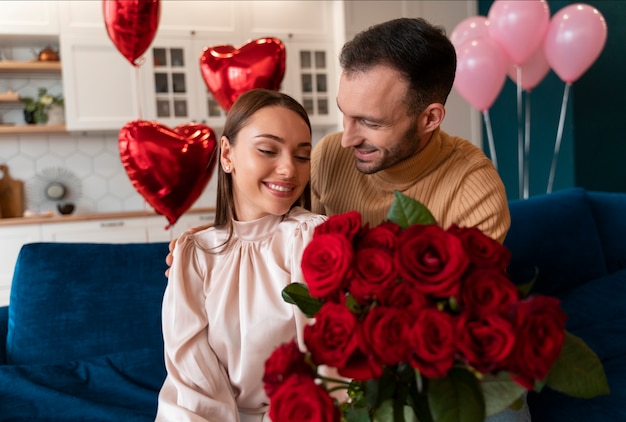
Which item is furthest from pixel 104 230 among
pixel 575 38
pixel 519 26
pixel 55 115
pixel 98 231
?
pixel 575 38

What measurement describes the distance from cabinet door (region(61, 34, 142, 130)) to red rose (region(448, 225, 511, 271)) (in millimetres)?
3893

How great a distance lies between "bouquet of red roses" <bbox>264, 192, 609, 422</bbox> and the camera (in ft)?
1.85

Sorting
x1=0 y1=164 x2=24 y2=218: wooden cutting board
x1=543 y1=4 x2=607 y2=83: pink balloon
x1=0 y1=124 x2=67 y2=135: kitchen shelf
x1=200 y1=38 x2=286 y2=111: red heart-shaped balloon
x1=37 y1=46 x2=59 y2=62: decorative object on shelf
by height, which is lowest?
x1=0 y1=164 x2=24 y2=218: wooden cutting board

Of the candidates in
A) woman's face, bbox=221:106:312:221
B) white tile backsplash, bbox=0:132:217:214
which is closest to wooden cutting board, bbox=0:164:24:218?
white tile backsplash, bbox=0:132:217:214

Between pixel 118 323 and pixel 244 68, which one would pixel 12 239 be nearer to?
pixel 244 68

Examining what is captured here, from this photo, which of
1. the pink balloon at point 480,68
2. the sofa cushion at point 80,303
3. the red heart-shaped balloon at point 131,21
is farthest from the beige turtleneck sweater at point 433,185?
the pink balloon at point 480,68

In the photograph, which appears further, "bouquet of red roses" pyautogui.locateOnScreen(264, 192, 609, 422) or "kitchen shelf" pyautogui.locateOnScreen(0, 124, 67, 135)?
"kitchen shelf" pyautogui.locateOnScreen(0, 124, 67, 135)

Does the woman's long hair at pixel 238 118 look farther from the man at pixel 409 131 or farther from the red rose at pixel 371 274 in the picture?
the red rose at pixel 371 274

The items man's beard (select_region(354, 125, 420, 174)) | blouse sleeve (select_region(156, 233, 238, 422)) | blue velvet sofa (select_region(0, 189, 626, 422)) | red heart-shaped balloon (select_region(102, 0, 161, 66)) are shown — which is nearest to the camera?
blouse sleeve (select_region(156, 233, 238, 422))

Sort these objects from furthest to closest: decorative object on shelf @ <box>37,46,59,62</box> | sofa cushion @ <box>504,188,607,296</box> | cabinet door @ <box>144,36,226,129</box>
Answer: cabinet door @ <box>144,36,226,129</box>, decorative object on shelf @ <box>37,46,59,62</box>, sofa cushion @ <box>504,188,607,296</box>

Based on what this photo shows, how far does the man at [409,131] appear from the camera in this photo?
1.33m

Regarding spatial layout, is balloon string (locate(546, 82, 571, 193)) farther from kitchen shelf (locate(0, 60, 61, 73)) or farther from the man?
kitchen shelf (locate(0, 60, 61, 73))

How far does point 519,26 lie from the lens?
10.4 feet

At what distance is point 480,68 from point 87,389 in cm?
260
